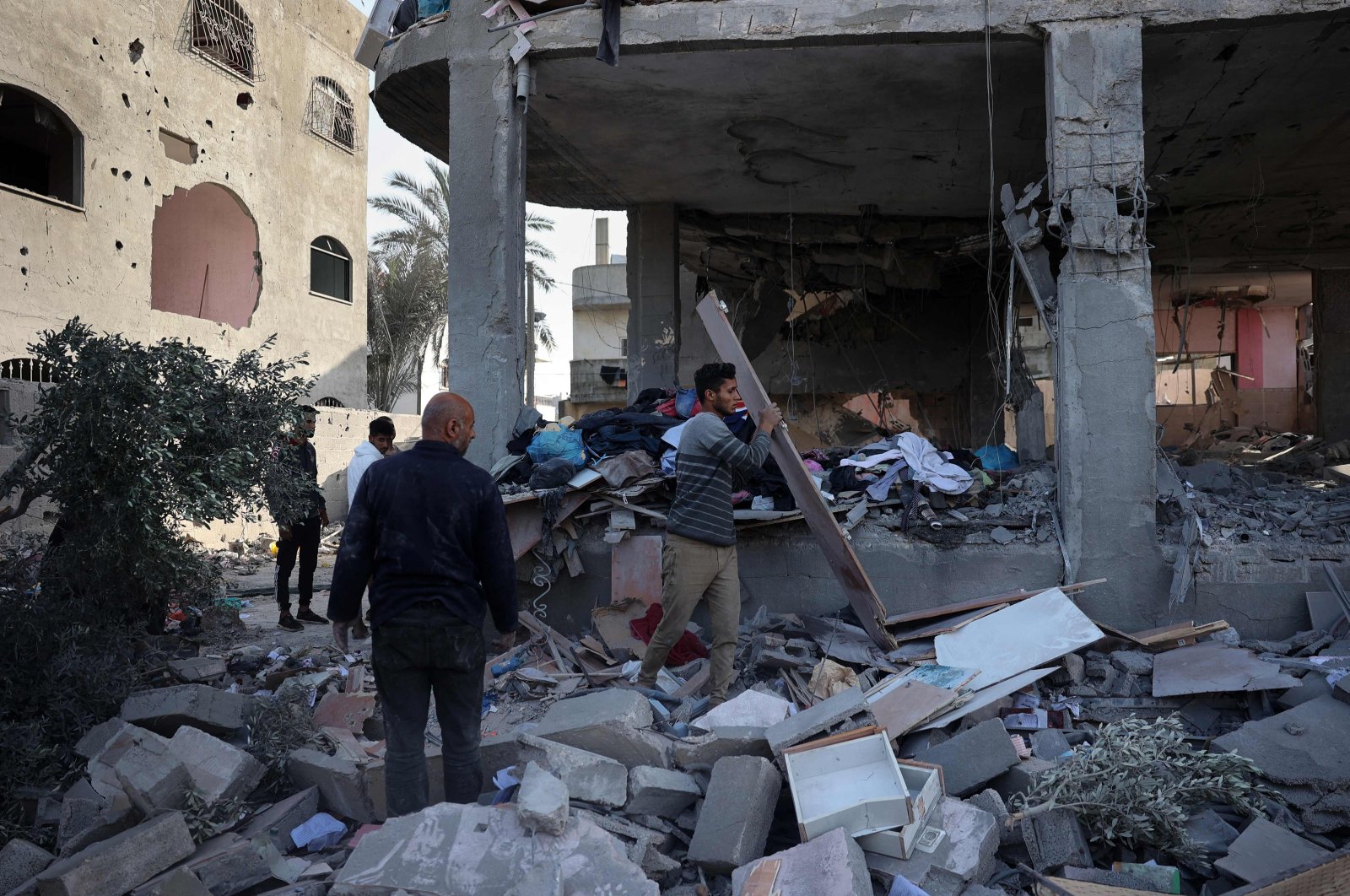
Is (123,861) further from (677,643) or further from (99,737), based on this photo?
(677,643)

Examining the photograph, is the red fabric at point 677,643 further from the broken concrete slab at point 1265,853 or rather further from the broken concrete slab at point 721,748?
the broken concrete slab at point 1265,853

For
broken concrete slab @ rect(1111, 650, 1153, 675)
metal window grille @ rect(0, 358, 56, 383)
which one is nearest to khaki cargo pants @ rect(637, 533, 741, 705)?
broken concrete slab @ rect(1111, 650, 1153, 675)

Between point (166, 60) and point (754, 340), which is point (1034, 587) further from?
point (166, 60)

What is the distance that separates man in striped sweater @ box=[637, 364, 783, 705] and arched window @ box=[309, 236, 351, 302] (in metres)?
16.8

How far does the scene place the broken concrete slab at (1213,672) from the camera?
4.78 metres

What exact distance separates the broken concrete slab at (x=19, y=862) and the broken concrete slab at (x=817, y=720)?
9.69ft

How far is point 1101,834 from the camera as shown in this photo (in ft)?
12.1

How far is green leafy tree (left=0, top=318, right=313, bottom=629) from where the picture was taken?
4.61 metres

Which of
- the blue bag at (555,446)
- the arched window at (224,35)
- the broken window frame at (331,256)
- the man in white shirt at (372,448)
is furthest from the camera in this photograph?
the broken window frame at (331,256)

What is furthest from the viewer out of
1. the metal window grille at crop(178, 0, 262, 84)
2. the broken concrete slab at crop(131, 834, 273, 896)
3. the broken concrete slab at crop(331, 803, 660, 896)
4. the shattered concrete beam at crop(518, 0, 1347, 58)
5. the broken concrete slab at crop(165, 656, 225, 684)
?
the metal window grille at crop(178, 0, 262, 84)

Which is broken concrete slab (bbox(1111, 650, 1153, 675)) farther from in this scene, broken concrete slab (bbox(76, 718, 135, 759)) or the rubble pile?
broken concrete slab (bbox(76, 718, 135, 759))

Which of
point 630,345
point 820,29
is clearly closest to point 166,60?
point 630,345

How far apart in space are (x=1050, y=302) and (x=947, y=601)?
2.34 metres

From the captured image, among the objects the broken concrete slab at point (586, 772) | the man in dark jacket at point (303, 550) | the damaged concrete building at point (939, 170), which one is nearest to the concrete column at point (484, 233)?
the damaged concrete building at point (939, 170)
